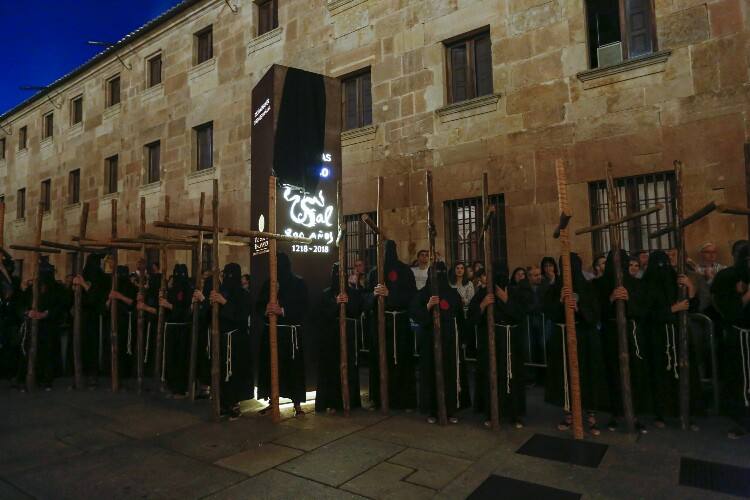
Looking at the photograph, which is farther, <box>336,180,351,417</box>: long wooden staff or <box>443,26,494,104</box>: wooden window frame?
<box>443,26,494,104</box>: wooden window frame

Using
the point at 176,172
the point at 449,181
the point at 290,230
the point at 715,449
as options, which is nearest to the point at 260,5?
the point at 176,172

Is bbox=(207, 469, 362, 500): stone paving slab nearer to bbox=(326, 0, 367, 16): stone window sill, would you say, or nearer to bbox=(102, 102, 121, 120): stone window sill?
bbox=(326, 0, 367, 16): stone window sill

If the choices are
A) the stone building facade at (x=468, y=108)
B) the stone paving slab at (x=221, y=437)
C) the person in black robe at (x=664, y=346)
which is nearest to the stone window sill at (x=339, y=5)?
the stone building facade at (x=468, y=108)

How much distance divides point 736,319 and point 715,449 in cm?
136

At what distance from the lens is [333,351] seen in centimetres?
621

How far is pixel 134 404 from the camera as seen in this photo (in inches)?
257

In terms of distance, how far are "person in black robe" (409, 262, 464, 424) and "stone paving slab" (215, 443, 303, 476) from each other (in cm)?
186

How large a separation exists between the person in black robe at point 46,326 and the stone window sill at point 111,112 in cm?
1262

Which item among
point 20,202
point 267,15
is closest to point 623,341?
point 267,15

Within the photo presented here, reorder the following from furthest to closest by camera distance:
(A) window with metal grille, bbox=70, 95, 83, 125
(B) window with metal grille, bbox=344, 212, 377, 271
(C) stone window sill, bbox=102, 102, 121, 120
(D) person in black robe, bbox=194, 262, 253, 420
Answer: (A) window with metal grille, bbox=70, 95, 83, 125, (C) stone window sill, bbox=102, 102, 121, 120, (B) window with metal grille, bbox=344, 212, 377, 271, (D) person in black robe, bbox=194, 262, 253, 420

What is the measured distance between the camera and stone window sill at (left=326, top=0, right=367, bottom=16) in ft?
38.8

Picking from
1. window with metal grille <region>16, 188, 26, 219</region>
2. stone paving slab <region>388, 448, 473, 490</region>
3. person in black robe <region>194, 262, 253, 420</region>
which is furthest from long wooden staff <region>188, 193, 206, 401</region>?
window with metal grille <region>16, 188, 26, 219</region>

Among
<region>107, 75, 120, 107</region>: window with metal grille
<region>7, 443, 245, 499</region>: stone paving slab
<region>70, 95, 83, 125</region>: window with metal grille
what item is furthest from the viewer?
<region>70, 95, 83, 125</region>: window with metal grille

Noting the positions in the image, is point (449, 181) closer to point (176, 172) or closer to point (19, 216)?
point (176, 172)
